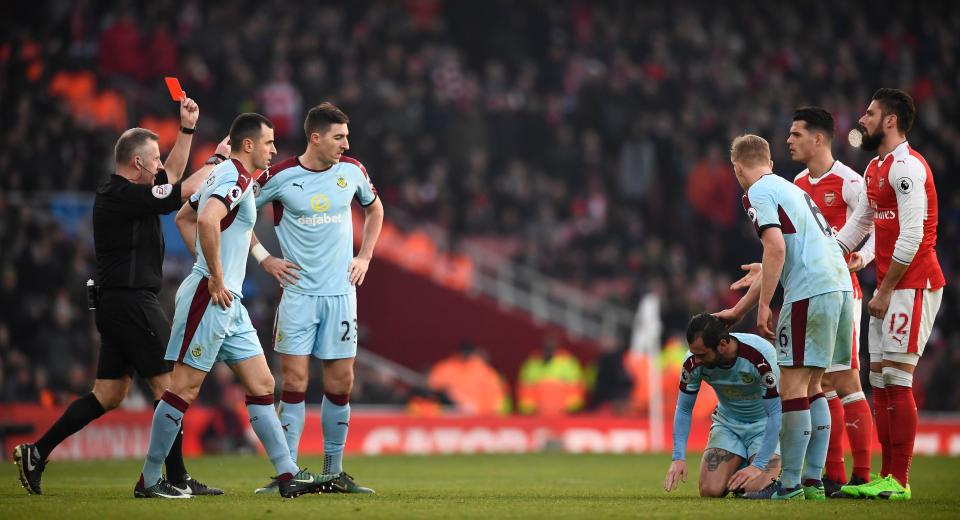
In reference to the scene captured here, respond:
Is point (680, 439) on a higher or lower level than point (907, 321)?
lower

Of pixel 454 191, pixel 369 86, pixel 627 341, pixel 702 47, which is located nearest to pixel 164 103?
pixel 369 86

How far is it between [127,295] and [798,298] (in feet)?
15.0

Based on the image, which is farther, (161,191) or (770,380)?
(770,380)

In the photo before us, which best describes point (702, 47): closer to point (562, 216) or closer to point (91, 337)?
point (562, 216)

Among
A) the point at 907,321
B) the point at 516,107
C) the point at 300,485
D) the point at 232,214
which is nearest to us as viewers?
the point at 300,485

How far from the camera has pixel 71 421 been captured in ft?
29.9

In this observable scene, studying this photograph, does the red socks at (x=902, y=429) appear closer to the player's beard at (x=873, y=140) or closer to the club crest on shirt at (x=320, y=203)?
the player's beard at (x=873, y=140)

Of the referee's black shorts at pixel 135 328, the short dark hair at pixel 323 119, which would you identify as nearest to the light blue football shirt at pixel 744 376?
the short dark hair at pixel 323 119

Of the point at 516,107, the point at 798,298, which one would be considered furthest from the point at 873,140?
the point at 516,107

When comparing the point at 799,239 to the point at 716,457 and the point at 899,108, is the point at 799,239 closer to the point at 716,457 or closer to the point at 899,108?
the point at 899,108

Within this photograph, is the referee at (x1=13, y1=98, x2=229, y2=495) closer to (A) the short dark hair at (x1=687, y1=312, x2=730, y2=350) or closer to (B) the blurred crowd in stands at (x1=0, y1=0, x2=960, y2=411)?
(A) the short dark hair at (x1=687, y1=312, x2=730, y2=350)

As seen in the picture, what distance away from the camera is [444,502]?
8414mm

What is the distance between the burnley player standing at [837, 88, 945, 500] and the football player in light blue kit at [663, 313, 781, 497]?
0.65 metres

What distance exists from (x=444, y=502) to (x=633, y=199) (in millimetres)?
16721
